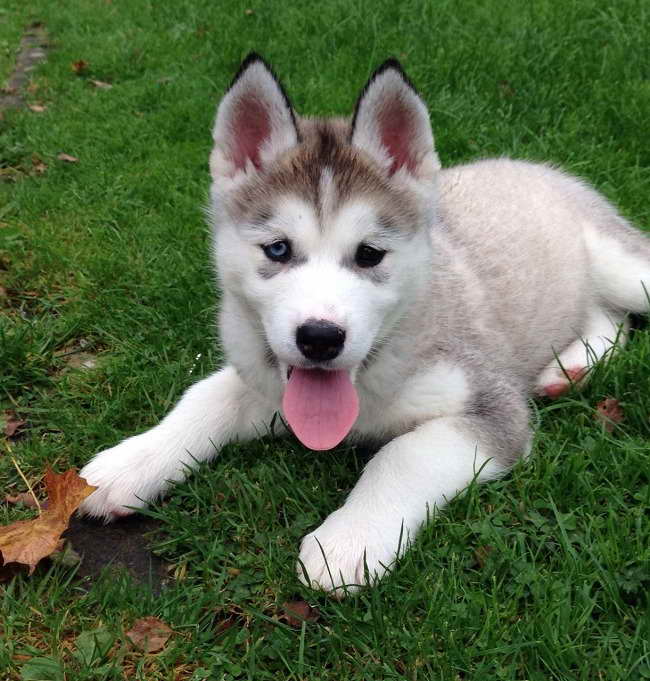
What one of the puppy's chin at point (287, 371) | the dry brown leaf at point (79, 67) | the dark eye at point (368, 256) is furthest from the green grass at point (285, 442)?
the dark eye at point (368, 256)

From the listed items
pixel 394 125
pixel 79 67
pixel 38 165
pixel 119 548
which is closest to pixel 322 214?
pixel 394 125

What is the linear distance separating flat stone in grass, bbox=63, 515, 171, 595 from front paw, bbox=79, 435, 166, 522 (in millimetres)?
41

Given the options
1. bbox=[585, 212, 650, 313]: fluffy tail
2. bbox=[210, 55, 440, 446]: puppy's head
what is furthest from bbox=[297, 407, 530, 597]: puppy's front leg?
bbox=[585, 212, 650, 313]: fluffy tail

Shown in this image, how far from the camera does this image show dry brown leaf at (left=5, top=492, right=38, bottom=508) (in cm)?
261

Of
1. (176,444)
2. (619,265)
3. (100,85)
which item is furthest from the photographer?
(100,85)

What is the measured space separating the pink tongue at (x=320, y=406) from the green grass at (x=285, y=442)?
0.30 metres

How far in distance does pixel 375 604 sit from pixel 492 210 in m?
2.15

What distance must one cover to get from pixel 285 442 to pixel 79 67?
5.89 meters

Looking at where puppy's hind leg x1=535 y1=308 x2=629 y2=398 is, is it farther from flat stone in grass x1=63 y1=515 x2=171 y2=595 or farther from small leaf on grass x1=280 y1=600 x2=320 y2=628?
flat stone in grass x1=63 y1=515 x2=171 y2=595

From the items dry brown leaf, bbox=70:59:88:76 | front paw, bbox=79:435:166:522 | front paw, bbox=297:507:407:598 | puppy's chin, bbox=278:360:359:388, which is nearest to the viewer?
front paw, bbox=297:507:407:598

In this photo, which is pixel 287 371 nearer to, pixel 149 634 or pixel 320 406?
pixel 320 406

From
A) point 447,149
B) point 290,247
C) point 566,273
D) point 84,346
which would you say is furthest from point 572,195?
point 84,346

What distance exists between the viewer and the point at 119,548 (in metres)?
2.47

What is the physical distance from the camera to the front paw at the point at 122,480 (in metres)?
2.54
